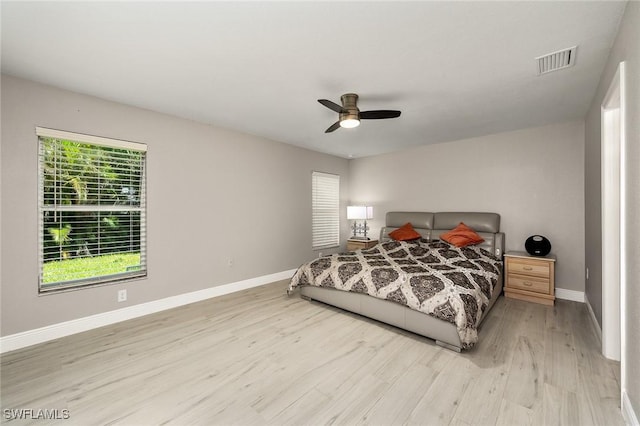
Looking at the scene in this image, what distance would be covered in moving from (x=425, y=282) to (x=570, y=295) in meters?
2.72

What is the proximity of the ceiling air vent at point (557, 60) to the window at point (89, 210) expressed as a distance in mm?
4259

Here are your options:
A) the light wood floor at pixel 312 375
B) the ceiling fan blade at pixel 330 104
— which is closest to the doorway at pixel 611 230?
the light wood floor at pixel 312 375

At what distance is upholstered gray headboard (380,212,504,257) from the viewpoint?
4.15m

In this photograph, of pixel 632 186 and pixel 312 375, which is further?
pixel 312 375

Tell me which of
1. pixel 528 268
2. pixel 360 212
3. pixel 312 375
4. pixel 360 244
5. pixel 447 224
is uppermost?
pixel 360 212

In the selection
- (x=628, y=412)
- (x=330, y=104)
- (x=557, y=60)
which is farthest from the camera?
(x=330, y=104)

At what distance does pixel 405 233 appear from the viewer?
4914 mm

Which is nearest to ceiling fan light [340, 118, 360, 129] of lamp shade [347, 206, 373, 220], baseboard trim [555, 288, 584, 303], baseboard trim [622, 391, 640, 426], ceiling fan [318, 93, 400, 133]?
ceiling fan [318, 93, 400, 133]

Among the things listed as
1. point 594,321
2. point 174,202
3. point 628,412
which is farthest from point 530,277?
point 174,202

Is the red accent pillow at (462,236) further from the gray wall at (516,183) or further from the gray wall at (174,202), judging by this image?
the gray wall at (174,202)

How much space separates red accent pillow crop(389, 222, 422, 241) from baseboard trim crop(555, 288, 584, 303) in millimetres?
2075

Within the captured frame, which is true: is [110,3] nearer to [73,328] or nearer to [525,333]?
[73,328]

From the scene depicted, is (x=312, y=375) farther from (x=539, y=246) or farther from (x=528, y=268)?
(x=539, y=246)

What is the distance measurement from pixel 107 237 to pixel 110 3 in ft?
7.96
